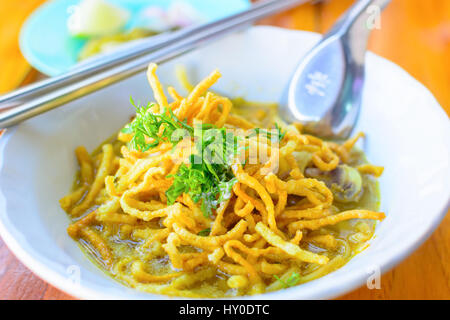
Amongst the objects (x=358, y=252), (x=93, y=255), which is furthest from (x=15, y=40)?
(x=358, y=252)

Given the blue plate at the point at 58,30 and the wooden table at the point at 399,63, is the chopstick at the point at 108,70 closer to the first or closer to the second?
the wooden table at the point at 399,63

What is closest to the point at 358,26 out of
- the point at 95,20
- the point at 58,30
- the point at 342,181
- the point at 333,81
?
the point at 333,81

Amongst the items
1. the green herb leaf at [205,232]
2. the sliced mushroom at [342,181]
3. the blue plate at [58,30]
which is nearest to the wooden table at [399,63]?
the blue plate at [58,30]

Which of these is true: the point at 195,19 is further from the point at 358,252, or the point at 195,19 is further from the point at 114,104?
the point at 358,252

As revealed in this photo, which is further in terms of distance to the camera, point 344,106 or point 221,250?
point 344,106

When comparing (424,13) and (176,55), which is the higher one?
(176,55)

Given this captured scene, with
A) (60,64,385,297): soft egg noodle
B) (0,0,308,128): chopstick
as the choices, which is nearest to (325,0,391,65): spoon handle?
(0,0,308,128): chopstick

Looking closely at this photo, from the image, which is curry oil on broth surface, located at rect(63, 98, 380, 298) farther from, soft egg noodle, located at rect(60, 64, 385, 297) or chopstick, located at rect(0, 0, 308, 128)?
chopstick, located at rect(0, 0, 308, 128)
